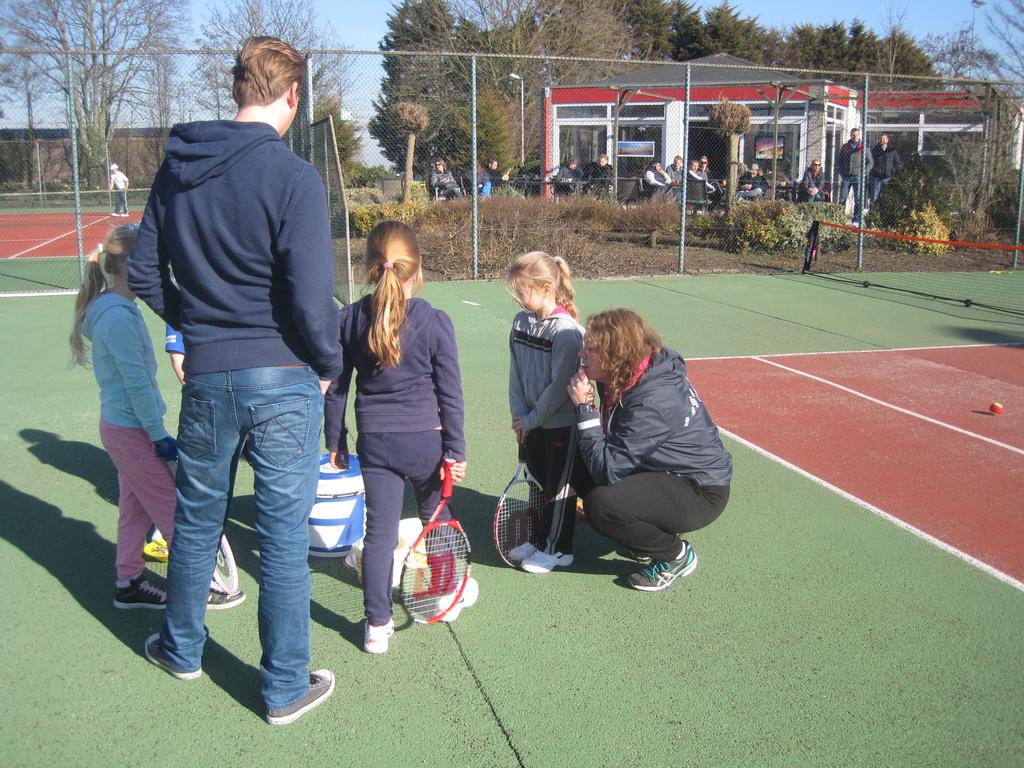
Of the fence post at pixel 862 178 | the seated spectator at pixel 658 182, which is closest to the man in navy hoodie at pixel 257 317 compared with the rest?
the fence post at pixel 862 178

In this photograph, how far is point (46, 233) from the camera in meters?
21.8

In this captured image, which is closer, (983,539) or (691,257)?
(983,539)

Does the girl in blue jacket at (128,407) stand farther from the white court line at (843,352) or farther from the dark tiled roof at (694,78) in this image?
the dark tiled roof at (694,78)

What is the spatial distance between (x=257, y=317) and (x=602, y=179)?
19.7 m

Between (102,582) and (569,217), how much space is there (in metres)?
13.7

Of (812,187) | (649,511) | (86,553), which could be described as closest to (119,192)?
(812,187)

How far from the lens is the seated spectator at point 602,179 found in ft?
70.5

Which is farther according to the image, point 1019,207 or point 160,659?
point 1019,207

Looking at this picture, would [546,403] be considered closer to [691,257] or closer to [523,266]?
[523,266]

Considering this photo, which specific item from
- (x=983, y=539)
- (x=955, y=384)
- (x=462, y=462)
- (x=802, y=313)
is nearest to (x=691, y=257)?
(x=802, y=313)

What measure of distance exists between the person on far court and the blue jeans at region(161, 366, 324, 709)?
145 cm

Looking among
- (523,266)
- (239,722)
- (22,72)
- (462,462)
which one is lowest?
(239,722)

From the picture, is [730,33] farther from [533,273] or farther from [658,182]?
[533,273]

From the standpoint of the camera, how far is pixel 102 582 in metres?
4.16
